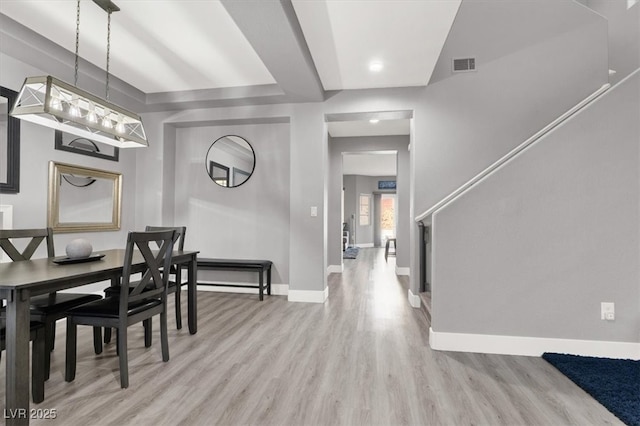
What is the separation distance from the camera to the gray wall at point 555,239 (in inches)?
101

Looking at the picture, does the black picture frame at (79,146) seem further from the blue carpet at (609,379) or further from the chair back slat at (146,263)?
the blue carpet at (609,379)

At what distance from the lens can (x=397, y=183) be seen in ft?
21.4

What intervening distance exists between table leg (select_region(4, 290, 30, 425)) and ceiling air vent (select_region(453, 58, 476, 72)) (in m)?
4.59

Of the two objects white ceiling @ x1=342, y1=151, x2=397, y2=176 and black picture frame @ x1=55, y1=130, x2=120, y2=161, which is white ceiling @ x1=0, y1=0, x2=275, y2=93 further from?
white ceiling @ x1=342, y1=151, x2=397, y2=176

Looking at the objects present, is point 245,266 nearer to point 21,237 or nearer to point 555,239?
point 21,237

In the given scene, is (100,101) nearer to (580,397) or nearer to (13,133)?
(13,133)

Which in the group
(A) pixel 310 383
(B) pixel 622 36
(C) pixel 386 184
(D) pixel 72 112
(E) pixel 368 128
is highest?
(B) pixel 622 36

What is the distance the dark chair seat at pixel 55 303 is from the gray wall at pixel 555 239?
286cm

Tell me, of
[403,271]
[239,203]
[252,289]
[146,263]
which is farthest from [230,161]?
[403,271]

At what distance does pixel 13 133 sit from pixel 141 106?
5.55ft

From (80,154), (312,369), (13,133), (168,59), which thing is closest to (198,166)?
(80,154)

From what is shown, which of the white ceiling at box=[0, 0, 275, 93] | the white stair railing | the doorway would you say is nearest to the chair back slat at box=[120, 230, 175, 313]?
the white ceiling at box=[0, 0, 275, 93]

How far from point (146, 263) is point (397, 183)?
514 cm

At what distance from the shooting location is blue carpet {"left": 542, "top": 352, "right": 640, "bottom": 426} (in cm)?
187
